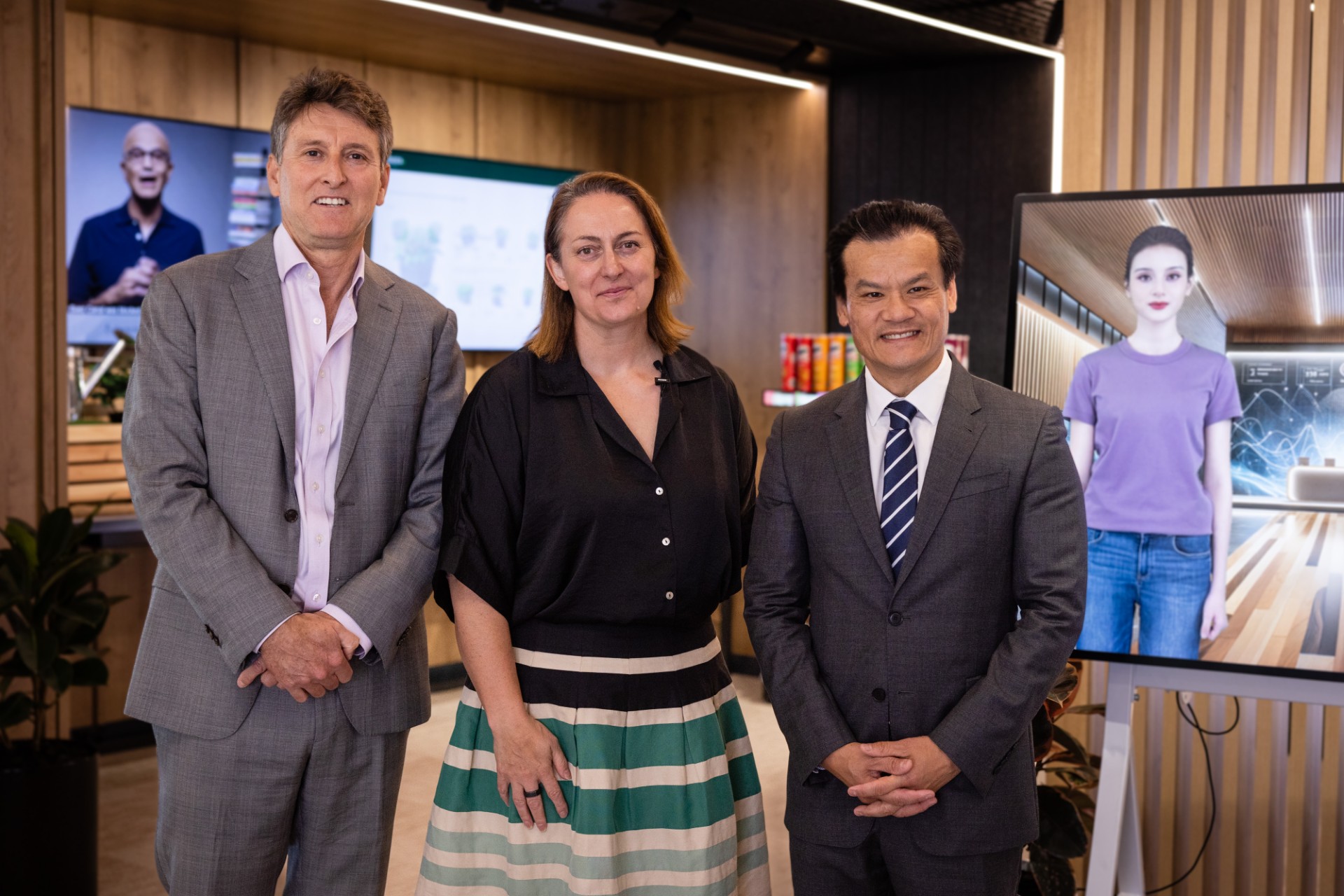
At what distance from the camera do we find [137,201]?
4930 mm

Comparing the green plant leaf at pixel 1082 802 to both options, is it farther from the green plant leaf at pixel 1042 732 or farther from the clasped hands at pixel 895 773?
the clasped hands at pixel 895 773

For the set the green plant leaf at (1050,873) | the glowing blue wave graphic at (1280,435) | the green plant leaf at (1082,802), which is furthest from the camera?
the green plant leaf at (1082,802)

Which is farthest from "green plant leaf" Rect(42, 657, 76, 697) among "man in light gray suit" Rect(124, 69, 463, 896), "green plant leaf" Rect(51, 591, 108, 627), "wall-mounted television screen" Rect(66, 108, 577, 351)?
"wall-mounted television screen" Rect(66, 108, 577, 351)

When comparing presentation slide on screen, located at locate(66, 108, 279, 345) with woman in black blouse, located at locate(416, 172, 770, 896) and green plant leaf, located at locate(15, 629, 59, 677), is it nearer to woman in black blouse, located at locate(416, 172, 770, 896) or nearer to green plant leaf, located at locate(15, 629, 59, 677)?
green plant leaf, located at locate(15, 629, 59, 677)

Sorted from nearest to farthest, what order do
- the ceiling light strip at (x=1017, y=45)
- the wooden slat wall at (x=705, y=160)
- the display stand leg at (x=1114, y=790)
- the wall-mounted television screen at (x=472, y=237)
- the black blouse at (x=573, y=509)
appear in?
the black blouse at (x=573, y=509)
the display stand leg at (x=1114, y=790)
the ceiling light strip at (x=1017, y=45)
the wall-mounted television screen at (x=472, y=237)
the wooden slat wall at (x=705, y=160)

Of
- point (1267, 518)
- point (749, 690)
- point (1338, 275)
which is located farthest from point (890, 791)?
point (749, 690)

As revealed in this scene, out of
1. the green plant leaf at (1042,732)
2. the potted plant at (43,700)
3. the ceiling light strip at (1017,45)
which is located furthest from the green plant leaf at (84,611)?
the ceiling light strip at (1017,45)

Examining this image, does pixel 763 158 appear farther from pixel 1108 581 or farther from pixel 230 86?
pixel 1108 581

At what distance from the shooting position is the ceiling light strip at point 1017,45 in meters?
5.27

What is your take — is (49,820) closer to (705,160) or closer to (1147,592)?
(1147,592)

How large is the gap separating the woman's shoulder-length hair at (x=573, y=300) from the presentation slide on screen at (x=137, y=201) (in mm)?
3305

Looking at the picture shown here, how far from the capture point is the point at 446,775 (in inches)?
78.0

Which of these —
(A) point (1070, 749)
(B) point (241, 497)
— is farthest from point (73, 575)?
(A) point (1070, 749)

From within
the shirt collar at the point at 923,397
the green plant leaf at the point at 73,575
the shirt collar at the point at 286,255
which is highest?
the shirt collar at the point at 286,255
